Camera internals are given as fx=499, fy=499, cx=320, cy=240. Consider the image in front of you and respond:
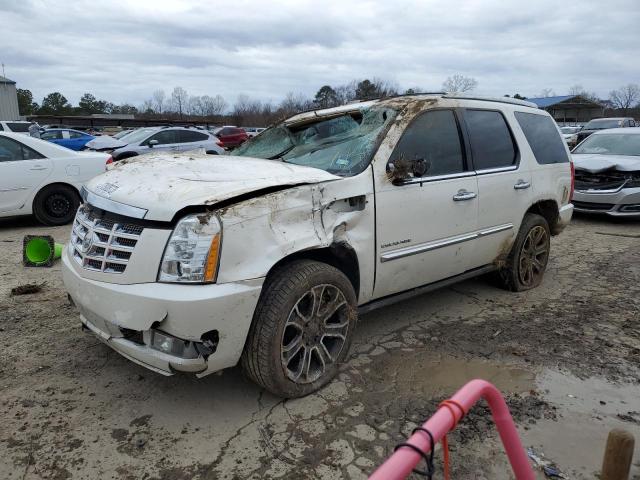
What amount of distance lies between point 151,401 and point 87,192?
1366mm

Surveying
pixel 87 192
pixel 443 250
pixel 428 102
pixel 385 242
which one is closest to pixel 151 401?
pixel 87 192

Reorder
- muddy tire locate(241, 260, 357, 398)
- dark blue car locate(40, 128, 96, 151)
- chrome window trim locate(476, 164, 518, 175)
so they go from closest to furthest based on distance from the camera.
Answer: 1. muddy tire locate(241, 260, 357, 398)
2. chrome window trim locate(476, 164, 518, 175)
3. dark blue car locate(40, 128, 96, 151)

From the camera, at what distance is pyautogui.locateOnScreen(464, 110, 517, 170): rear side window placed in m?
4.20

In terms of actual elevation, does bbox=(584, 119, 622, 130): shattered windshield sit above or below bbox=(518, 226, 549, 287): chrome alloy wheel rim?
above

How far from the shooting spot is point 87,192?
10.4 feet

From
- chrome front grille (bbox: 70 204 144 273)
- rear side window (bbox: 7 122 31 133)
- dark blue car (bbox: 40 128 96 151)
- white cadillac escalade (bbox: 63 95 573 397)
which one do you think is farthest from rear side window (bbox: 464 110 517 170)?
A: rear side window (bbox: 7 122 31 133)

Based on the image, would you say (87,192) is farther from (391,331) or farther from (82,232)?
(391,331)

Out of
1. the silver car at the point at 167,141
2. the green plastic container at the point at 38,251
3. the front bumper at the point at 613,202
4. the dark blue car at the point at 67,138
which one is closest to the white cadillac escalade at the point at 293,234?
the green plastic container at the point at 38,251

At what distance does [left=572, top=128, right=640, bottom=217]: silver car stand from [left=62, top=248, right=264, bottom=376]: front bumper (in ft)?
26.0

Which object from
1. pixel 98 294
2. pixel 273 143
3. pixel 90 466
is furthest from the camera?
pixel 273 143

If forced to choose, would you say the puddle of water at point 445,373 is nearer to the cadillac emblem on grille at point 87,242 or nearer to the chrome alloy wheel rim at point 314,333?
the chrome alloy wheel rim at point 314,333

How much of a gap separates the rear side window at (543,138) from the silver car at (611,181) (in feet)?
13.0

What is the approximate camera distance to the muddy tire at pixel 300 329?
2746mm

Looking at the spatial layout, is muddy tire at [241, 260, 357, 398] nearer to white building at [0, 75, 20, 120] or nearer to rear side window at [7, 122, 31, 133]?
rear side window at [7, 122, 31, 133]
